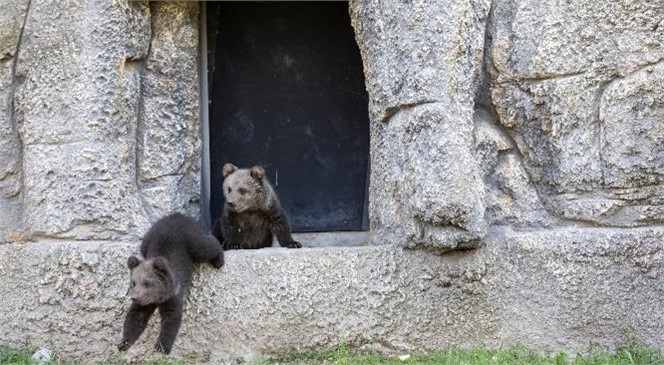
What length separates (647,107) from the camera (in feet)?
27.4

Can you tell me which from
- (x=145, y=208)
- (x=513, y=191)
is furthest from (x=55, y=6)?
(x=513, y=191)

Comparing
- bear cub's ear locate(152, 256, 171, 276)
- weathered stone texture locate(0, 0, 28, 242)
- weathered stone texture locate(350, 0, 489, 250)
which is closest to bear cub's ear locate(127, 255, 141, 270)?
bear cub's ear locate(152, 256, 171, 276)

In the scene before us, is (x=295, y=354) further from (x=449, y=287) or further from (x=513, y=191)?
(x=513, y=191)

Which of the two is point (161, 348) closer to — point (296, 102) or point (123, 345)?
point (123, 345)

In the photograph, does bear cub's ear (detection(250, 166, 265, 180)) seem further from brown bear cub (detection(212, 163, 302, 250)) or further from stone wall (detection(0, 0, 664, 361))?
stone wall (detection(0, 0, 664, 361))

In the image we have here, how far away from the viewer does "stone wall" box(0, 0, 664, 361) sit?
8.36 m

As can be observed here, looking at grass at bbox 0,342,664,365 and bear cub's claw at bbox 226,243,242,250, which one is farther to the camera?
bear cub's claw at bbox 226,243,242,250

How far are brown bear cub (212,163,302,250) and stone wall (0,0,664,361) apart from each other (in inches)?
32.5

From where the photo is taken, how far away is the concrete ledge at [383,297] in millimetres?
8422

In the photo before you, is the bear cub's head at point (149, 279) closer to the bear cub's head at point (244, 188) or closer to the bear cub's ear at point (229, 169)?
the bear cub's head at point (244, 188)

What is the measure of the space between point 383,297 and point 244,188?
5.03 feet

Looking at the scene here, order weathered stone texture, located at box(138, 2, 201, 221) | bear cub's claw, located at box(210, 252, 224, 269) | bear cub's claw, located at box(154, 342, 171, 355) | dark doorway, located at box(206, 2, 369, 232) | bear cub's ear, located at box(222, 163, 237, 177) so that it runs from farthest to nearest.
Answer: dark doorway, located at box(206, 2, 369, 232) < bear cub's ear, located at box(222, 163, 237, 177) < weathered stone texture, located at box(138, 2, 201, 221) < bear cub's claw, located at box(210, 252, 224, 269) < bear cub's claw, located at box(154, 342, 171, 355)

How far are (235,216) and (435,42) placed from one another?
2255 millimetres

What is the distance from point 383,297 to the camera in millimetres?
8469
